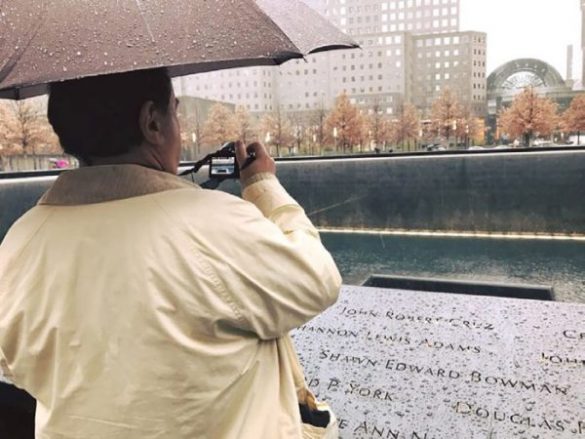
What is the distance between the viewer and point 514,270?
1161cm

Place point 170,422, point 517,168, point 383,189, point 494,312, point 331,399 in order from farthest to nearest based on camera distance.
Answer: point 383,189, point 517,168, point 494,312, point 331,399, point 170,422

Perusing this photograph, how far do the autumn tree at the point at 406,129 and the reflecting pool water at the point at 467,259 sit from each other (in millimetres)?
22689

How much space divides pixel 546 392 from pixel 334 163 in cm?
1541

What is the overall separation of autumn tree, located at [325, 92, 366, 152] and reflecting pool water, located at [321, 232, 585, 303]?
19.2 m

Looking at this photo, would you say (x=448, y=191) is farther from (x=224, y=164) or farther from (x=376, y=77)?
(x=376, y=77)

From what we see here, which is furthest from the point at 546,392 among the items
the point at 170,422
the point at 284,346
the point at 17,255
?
the point at 17,255

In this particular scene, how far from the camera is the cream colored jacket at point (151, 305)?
2.89 feet

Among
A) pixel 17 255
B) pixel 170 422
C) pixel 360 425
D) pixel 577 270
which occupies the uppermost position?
pixel 17 255

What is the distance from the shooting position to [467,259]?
42.2 ft

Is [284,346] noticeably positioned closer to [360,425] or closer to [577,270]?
[360,425]

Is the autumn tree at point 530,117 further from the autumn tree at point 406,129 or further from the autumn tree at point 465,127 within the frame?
the autumn tree at point 406,129

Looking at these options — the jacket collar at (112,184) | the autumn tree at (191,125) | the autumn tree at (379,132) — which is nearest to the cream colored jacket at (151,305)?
the jacket collar at (112,184)

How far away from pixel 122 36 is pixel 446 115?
37665mm

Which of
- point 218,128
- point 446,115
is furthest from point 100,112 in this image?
point 446,115
